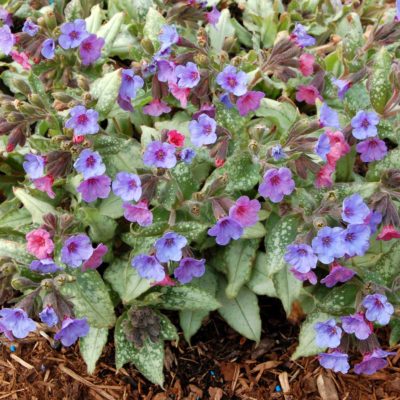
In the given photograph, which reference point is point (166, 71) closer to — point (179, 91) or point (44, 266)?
point (179, 91)

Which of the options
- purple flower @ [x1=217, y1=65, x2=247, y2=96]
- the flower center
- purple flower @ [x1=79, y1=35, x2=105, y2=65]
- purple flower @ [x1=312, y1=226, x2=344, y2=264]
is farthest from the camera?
purple flower @ [x1=79, y1=35, x2=105, y2=65]

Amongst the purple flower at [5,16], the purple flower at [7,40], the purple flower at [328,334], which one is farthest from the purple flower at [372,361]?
the purple flower at [5,16]

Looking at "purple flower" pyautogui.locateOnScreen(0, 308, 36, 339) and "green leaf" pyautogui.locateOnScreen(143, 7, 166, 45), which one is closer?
"purple flower" pyautogui.locateOnScreen(0, 308, 36, 339)

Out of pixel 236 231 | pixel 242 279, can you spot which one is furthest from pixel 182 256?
pixel 242 279

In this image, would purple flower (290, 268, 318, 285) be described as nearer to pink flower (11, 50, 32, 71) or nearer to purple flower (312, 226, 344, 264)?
purple flower (312, 226, 344, 264)

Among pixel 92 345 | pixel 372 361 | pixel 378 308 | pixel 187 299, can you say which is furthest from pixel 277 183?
pixel 92 345

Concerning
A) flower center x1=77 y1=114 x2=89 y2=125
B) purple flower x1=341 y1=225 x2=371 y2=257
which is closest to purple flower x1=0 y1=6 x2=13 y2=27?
flower center x1=77 y1=114 x2=89 y2=125

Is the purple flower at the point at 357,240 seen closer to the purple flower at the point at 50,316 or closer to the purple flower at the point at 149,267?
the purple flower at the point at 149,267
